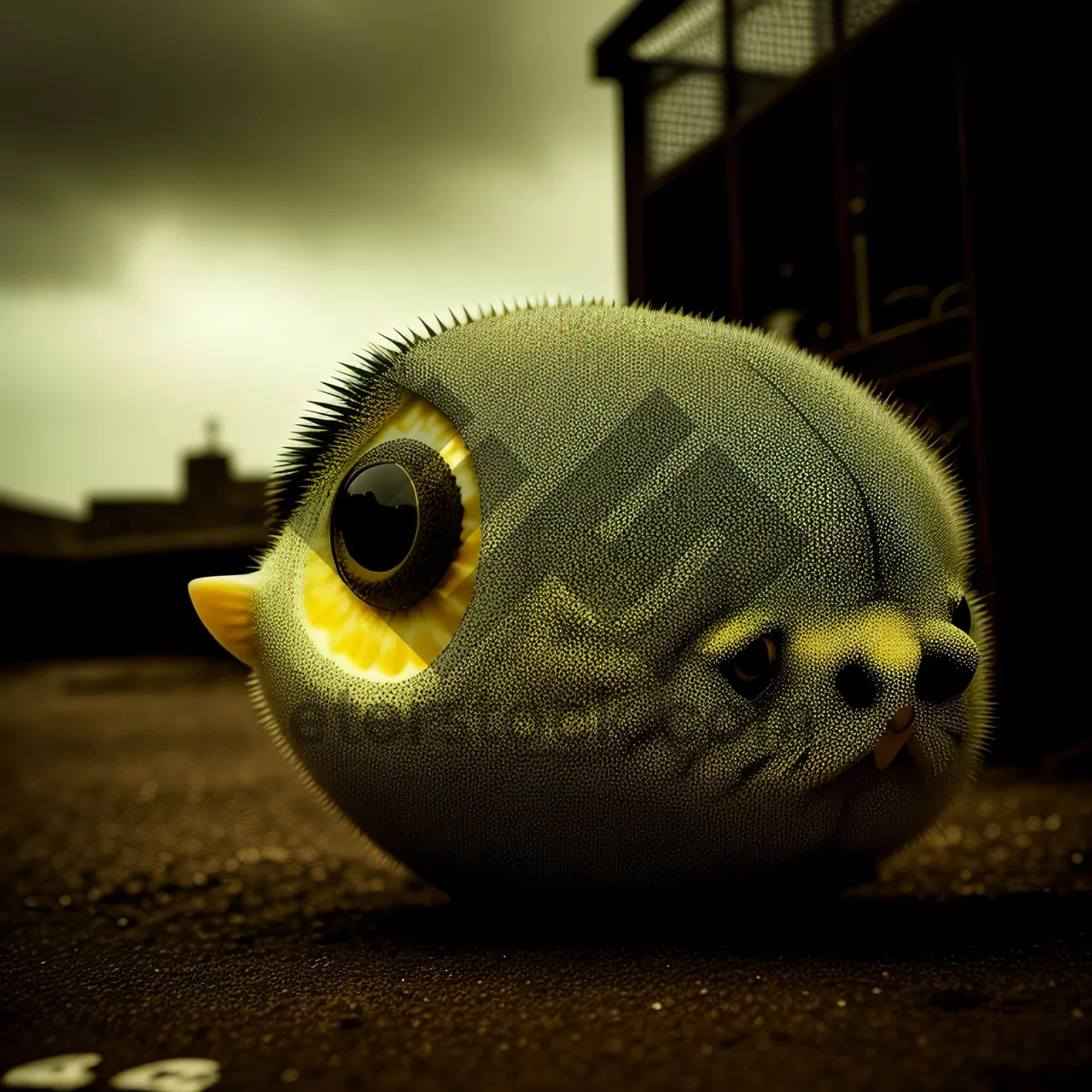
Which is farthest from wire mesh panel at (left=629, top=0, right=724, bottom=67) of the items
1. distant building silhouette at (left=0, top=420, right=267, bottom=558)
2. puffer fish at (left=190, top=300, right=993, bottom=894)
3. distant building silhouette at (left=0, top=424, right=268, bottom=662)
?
distant building silhouette at (left=0, top=420, right=267, bottom=558)

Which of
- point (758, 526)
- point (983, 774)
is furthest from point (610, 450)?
point (983, 774)

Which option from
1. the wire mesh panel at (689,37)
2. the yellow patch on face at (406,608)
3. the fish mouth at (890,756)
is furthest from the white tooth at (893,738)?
the wire mesh panel at (689,37)

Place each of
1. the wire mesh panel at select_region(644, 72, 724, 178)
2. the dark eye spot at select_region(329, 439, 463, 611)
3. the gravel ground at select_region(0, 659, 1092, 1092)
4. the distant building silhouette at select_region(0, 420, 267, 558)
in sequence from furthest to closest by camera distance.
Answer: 1. the distant building silhouette at select_region(0, 420, 267, 558)
2. the wire mesh panel at select_region(644, 72, 724, 178)
3. the dark eye spot at select_region(329, 439, 463, 611)
4. the gravel ground at select_region(0, 659, 1092, 1092)

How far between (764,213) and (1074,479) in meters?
2.19

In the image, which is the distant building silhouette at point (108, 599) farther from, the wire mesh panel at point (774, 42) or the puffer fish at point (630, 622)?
the puffer fish at point (630, 622)

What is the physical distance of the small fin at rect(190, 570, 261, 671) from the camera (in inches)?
85.7

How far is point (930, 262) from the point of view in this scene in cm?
530

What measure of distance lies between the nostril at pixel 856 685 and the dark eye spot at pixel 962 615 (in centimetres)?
28

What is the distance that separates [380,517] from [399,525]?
0.04 metres

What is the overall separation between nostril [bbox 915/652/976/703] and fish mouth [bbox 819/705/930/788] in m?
0.05

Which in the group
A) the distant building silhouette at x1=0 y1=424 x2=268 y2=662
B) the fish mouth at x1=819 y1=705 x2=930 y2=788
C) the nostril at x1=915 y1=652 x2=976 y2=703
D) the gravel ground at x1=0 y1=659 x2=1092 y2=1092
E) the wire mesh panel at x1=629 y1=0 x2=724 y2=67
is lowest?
the distant building silhouette at x1=0 y1=424 x2=268 y2=662

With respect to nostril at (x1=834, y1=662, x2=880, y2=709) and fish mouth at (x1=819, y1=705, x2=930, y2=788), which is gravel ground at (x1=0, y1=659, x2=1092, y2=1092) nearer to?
fish mouth at (x1=819, y1=705, x2=930, y2=788)

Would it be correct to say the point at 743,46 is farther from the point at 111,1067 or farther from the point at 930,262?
the point at 111,1067

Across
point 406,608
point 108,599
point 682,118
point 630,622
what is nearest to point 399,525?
point 406,608
